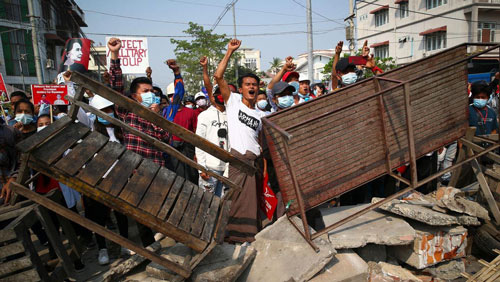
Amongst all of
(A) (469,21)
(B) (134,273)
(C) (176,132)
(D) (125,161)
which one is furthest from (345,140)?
(A) (469,21)

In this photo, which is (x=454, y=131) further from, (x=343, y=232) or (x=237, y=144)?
(x=237, y=144)

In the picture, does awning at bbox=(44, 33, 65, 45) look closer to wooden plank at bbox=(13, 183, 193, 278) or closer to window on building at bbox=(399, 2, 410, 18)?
wooden plank at bbox=(13, 183, 193, 278)

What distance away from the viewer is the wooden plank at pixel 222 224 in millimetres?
2254

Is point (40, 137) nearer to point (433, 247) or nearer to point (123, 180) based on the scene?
point (123, 180)

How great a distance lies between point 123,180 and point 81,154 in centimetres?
33

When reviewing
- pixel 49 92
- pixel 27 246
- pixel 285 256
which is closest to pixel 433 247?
pixel 285 256

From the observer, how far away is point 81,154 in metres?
1.97

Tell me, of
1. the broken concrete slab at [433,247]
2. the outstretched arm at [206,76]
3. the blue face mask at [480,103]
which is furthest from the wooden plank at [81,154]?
the blue face mask at [480,103]

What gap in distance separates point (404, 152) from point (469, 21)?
26.9 meters

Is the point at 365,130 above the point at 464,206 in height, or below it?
above

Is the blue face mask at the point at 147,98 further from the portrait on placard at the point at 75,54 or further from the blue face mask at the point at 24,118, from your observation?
the portrait on placard at the point at 75,54

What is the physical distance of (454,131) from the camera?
340cm

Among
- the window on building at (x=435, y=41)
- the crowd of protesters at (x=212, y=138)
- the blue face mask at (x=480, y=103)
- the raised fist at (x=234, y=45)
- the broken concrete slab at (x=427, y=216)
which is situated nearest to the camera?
the broken concrete slab at (x=427, y=216)

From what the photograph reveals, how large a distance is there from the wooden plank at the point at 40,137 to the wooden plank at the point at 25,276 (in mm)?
928
